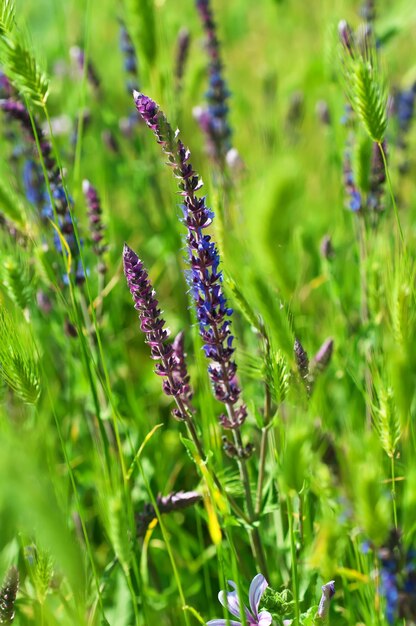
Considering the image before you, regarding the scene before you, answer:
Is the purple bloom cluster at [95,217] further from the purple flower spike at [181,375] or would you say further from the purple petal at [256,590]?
the purple petal at [256,590]

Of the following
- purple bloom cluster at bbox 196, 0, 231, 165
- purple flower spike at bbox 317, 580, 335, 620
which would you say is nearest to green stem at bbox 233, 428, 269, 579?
purple flower spike at bbox 317, 580, 335, 620

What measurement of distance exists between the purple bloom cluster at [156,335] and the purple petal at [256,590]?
10.7 inches

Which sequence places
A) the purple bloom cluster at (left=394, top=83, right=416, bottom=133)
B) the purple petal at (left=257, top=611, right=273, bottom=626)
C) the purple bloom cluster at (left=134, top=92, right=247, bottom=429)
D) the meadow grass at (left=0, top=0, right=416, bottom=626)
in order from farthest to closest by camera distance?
the purple bloom cluster at (left=394, top=83, right=416, bottom=133) < the purple petal at (left=257, top=611, right=273, bottom=626) < the purple bloom cluster at (left=134, top=92, right=247, bottom=429) < the meadow grass at (left=0, top=0, right=416, bottom=626)

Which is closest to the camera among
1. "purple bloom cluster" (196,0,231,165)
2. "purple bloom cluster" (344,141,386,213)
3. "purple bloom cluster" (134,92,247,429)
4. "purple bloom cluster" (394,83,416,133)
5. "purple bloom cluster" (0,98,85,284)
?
"purple bloom cluster" (134,92,247,429)

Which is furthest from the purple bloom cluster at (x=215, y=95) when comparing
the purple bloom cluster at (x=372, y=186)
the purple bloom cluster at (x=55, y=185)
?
the purple bloom cluster at (x=55, y=185)

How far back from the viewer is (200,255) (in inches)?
38.8

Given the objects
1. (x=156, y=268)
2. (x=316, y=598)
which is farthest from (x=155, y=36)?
(x=316, y=598)

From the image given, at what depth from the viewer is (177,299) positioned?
8.29 feet

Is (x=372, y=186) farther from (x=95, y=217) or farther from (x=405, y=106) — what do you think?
(x=405, y=106)

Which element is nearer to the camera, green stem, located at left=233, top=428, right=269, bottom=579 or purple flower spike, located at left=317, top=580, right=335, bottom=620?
purple flower spike, located at left=317, top=580, right=335, bottom=620

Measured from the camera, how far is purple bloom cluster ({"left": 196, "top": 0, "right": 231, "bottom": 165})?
2314mm

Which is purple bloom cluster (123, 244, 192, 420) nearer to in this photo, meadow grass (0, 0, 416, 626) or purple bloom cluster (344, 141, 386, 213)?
meadow grass (0, 0, 416, 626)

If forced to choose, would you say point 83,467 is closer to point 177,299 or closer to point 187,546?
point 187,546

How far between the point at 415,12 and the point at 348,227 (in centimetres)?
104
